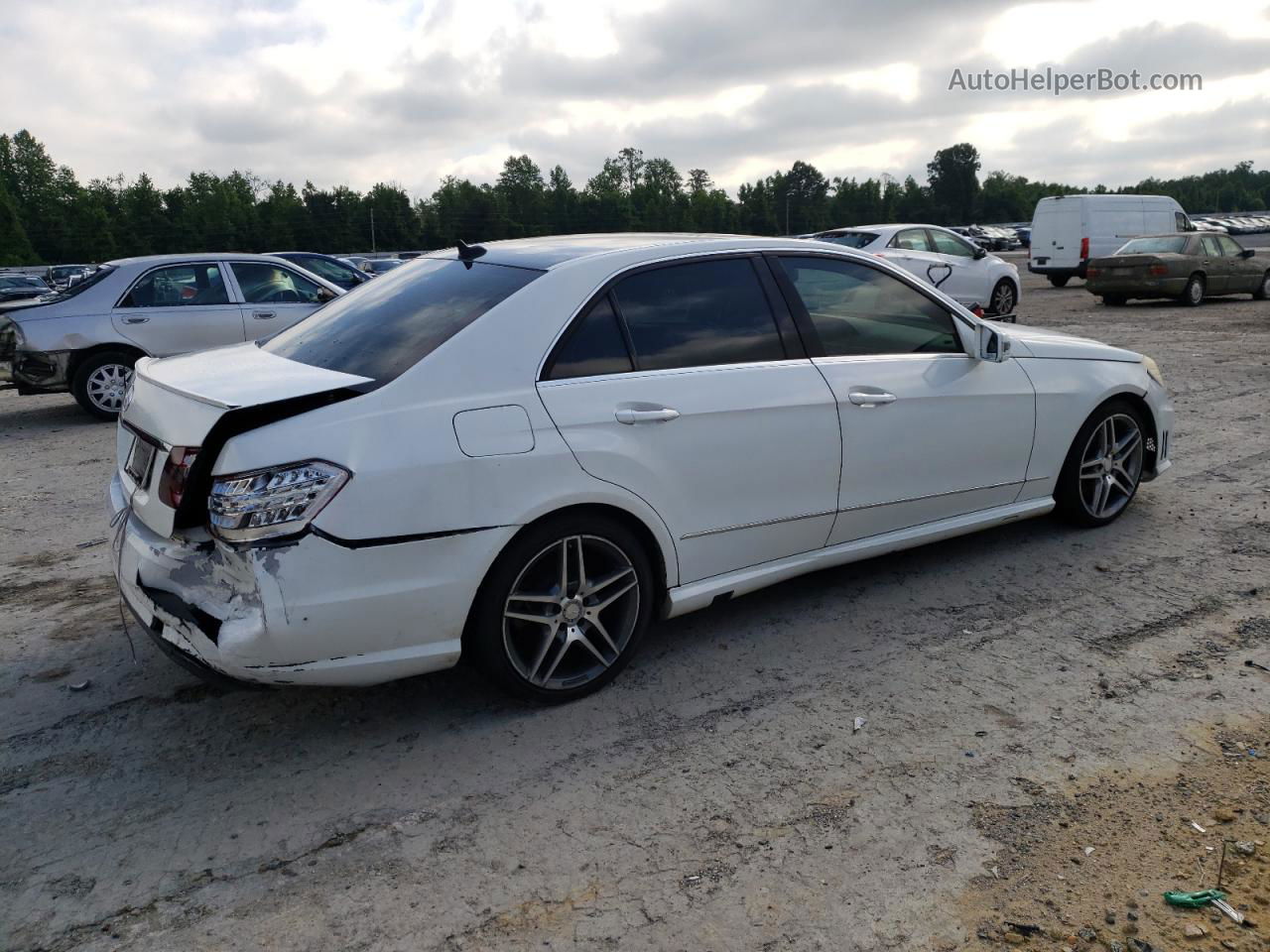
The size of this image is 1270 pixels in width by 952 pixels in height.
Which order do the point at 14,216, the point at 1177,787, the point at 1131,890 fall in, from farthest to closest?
1. the point at 14,216
2. the point at 1177,787
3. the point at 1131,890

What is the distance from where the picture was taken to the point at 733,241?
440 cm

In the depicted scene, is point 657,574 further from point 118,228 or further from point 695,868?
point 118,228

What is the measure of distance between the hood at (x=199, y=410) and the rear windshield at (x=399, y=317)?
12 centimetres

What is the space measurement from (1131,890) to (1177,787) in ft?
1.98

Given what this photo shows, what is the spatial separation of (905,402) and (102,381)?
850cm

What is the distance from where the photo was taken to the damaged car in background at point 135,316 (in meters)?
9.94

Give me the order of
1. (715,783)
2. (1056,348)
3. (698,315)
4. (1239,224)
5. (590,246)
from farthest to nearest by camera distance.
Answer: (1239,224)
(1056,348)
(590,246)
(698,315)
(715,783)

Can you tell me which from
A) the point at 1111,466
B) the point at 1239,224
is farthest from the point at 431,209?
the point at 1111,466

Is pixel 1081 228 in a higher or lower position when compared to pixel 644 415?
higher

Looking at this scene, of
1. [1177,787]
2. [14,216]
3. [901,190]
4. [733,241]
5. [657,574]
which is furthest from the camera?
[901,190]

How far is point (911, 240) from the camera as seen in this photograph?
17219mm

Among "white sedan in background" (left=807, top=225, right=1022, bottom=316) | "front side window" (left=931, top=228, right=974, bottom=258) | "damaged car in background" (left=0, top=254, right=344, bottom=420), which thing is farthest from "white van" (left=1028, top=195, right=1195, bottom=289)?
"damaged car in background" (left=0, top=254, right=344, bottom=420)

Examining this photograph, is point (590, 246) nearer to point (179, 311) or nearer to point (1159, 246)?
point (179, 311)

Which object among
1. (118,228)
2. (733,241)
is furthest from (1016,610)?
(118,228)
